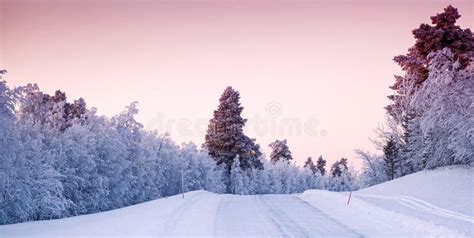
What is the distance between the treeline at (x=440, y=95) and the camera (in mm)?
31794

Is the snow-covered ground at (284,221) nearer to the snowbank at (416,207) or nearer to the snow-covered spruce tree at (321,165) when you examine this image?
the snowbank at (416,207)

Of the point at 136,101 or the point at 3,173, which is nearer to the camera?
the point at 3,173

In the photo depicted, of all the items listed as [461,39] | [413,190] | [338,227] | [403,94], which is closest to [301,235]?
[338,227]

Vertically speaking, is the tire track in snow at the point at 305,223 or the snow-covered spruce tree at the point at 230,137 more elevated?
the snow-covered spruce tree at the point at 230,137

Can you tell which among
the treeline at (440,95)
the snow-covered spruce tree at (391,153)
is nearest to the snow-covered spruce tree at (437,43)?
the treeline at (440,95)

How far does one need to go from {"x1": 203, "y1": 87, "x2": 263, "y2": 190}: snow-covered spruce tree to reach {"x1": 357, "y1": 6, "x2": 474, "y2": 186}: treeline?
20290 millimetres

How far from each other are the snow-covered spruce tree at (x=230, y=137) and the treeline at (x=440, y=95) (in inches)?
799

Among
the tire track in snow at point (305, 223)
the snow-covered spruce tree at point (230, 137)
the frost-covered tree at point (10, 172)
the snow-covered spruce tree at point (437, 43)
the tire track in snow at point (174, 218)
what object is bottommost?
the tire track in snow at point (305, 223)

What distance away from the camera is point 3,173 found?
71.3ft

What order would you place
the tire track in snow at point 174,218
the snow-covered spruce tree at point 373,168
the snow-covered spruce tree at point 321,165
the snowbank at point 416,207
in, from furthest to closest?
the snow-covered spruce tree at point 321,165 < the snow-covered spruce tree at point 373,168 < the snowbank at point 416,207 < the tire track in snow at point 174,218

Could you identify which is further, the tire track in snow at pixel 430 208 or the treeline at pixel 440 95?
the treeline at pixel 440 95

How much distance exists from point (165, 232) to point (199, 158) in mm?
45478

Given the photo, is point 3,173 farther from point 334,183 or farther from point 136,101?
point 334,183

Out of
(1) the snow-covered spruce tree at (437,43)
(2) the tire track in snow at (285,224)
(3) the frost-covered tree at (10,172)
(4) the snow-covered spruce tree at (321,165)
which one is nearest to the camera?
(2) the tire track in snow at (285,224)
